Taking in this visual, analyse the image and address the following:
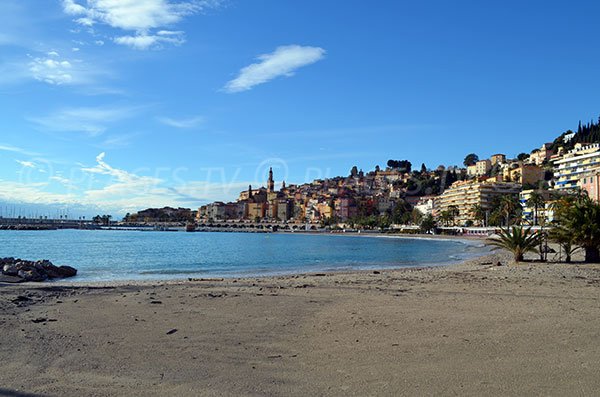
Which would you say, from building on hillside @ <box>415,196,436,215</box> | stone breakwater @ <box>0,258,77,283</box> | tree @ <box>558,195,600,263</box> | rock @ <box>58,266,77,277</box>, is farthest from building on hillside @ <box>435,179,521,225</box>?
stone breakwater @ <box>0,258,77,283</box>

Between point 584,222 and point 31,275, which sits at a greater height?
point 584,222

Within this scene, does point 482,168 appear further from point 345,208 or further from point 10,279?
point 10,279

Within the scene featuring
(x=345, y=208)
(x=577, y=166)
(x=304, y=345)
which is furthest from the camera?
(x=345, y=208)

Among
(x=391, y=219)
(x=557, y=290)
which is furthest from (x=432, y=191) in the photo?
(x=557, y=290)

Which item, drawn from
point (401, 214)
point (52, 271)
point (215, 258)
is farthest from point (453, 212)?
point (52, 271)

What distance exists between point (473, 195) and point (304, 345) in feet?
444

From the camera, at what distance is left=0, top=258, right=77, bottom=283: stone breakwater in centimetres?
1958

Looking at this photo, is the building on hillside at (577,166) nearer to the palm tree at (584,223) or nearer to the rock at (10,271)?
the palm tree at (584,223)

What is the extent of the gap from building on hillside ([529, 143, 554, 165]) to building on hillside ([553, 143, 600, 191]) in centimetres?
4528

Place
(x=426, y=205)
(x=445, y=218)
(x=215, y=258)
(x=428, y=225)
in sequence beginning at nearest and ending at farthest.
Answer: (x=215, y=258), (x=428, y=225), (x=445, y=218), (x=426, y=205)

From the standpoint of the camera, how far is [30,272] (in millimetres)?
20688

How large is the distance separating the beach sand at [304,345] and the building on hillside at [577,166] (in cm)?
10062

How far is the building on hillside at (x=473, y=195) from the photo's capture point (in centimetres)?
13138

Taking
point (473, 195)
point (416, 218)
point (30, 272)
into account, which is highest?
point (473, 195)
